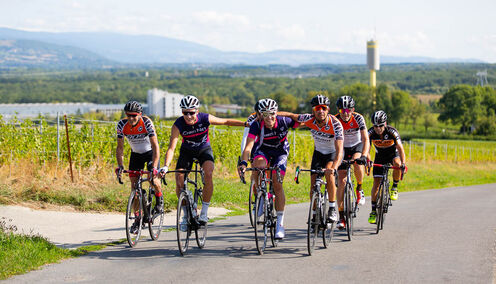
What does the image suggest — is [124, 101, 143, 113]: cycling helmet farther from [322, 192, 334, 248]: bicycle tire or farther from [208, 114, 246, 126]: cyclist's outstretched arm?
[322, 192, 334, 248]: bicycle tire

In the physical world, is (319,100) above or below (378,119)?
above

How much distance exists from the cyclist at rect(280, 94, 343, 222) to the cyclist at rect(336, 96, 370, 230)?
1.91 feet

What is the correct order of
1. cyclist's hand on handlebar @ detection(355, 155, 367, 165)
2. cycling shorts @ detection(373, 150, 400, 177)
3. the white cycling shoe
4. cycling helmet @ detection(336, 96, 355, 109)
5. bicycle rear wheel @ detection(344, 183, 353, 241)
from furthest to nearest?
cycling shorts @ detection(373, 150, 400, 177)
cycling helmet @ detection(336, 96, 355, 109)
cyclist's hand on handlebar @ detection(355, 155, 367, 165)
bicycle rear wheel @ detection(344, 183, 353, 241)
the white cycling shoe

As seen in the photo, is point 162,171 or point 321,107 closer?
point 162,171

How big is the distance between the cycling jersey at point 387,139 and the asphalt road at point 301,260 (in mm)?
1465

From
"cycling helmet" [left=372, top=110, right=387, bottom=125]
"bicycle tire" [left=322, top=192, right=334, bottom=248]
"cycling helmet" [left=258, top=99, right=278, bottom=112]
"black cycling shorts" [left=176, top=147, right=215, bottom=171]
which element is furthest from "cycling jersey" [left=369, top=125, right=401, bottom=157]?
"black cycling shorts" [left=176, top=147, right=215, bottom=171]

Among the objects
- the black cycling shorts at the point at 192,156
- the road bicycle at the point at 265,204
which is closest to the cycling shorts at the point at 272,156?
the road bicycle at the point at 265,204

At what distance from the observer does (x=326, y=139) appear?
10023 mm

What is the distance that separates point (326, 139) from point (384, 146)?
92.5 inches

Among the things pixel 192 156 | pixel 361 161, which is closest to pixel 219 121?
pixel 192 156

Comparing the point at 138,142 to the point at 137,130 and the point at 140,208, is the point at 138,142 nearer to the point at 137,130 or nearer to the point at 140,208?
the point at 137,130

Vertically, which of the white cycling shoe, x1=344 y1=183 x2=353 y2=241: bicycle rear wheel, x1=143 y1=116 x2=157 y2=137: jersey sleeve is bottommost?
the white cycling shoe

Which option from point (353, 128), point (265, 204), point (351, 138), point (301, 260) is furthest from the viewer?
point (351, 138)

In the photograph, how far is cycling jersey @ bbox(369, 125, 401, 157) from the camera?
38.5 ft
